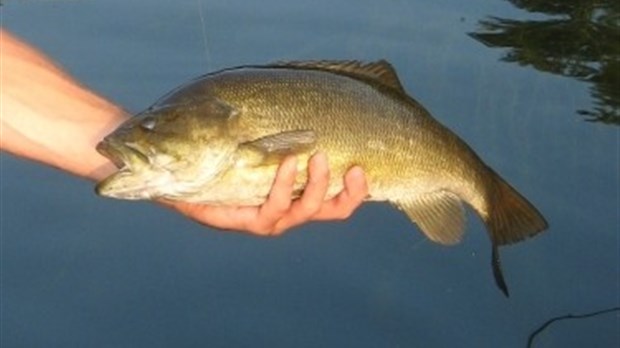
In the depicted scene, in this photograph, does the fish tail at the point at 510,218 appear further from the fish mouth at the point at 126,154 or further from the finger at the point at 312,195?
the fish mouth at the point at 126,154

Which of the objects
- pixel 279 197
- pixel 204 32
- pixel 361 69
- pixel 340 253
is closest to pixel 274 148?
pixel 279 197

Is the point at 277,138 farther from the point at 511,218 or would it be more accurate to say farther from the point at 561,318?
the point at 561,318

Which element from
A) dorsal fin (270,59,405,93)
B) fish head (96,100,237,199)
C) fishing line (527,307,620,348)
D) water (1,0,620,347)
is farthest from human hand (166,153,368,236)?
fishing line (527,307,620,348)

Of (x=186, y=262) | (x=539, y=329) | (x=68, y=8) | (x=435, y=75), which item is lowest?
(x=539, y=329)

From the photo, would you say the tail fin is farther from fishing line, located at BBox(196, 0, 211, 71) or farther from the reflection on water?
fishing line, located at BBox(196, 0, 211, 71)

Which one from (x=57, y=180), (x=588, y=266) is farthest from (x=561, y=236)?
(x=57, y=180)

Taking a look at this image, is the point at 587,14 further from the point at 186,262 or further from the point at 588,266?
the point at 186,262
